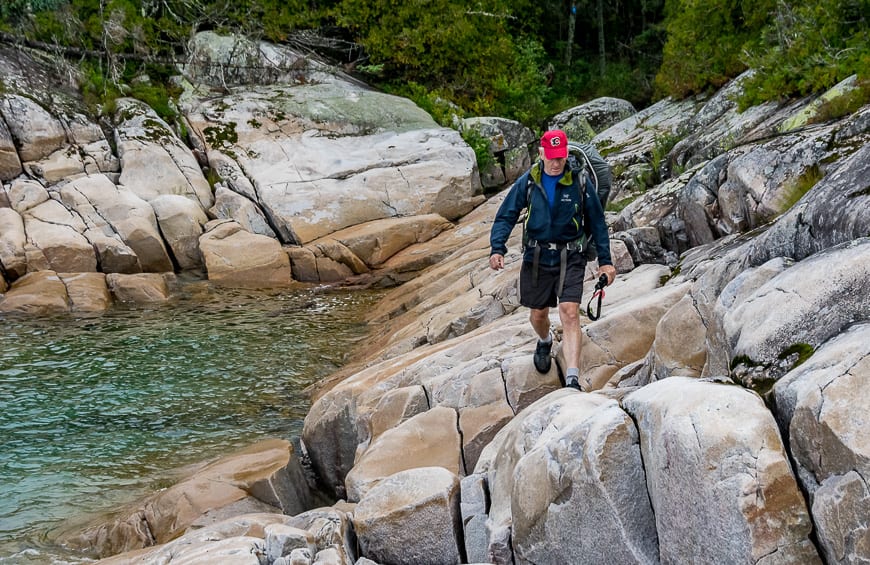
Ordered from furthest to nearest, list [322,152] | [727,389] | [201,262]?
[322,152], [201,262], [727,389]

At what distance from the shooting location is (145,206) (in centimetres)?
1855

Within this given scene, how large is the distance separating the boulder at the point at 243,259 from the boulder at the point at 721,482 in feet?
46.8

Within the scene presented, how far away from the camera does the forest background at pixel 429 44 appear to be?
18594 millimetres

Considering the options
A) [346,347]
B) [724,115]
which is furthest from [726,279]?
[724,115]

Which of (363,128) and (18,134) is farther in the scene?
(363,128)

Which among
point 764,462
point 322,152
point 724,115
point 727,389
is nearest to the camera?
point 764,462

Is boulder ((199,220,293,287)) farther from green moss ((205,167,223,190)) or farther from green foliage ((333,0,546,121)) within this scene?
green foliage ((333,0,546,121))

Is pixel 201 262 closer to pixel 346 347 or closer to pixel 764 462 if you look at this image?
pixel 346 347

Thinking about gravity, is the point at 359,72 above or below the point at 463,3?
below

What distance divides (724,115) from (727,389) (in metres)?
12.5

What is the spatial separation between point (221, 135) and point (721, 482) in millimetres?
19168

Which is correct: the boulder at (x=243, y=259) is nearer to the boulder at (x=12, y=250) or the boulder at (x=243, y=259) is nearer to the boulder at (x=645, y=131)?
the boulder at (x=12, y=250)

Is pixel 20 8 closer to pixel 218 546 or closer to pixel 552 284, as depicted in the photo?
pixel 552 284

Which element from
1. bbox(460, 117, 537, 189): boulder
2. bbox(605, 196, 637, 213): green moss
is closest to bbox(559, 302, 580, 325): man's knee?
bbox(605, 196, 637, 213): green moss
